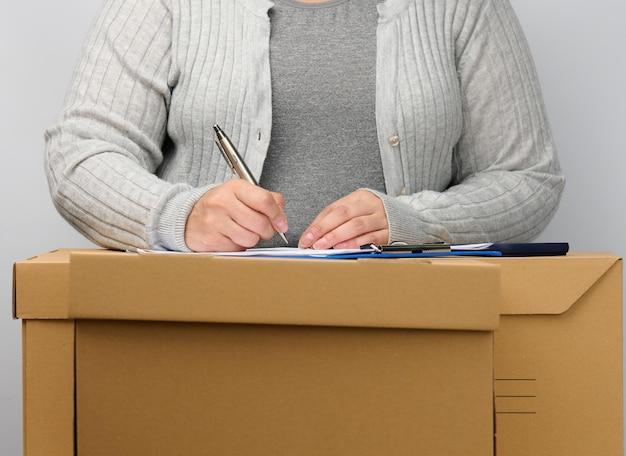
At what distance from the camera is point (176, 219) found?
84cm

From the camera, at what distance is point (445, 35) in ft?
3.78

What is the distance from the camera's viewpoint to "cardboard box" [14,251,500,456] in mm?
584

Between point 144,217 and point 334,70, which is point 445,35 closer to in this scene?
point 334,70

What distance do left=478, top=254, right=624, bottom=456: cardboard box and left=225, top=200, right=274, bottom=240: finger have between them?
7.8 inches

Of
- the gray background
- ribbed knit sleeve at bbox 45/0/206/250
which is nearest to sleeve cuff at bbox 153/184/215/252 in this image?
ribbed knit sleeve at bbox 45/0/206/250

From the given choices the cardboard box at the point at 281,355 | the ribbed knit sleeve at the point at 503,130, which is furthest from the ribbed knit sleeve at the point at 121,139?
the ribbed knit sleeve at the point at 503,130

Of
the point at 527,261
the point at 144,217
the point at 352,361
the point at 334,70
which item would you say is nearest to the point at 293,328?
the point at 352,361

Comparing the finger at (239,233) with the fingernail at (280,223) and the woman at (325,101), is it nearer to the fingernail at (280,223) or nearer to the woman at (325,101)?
the fingernail at (280,223)

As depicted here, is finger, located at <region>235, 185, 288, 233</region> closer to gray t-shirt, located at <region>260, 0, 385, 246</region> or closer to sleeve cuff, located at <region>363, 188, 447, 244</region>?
sleeve cuff, located at <region>363, 188, 447, 244</region>

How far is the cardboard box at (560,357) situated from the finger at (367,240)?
0.16 meters

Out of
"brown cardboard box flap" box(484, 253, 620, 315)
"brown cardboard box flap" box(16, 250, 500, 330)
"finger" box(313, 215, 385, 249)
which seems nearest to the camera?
"brown cardboard box flap" box(16, 250, 500, 330)

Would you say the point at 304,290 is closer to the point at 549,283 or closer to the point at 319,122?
the point at 549,283

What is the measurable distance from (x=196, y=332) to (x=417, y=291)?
15cm

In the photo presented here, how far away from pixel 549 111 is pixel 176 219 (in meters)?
0.79
